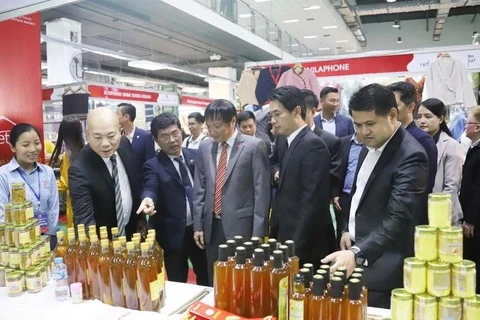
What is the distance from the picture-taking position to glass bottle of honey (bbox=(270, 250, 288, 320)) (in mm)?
1513

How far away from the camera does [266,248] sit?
158cm

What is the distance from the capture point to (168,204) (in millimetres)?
3045

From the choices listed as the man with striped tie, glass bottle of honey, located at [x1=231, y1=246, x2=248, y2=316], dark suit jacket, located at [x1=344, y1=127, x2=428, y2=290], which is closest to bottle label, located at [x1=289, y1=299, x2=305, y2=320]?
glass bottle of honey, located at [x1=231, y1=246, x2=248, y2=316]

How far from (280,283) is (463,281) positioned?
0.57 m

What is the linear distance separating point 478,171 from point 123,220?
274 cm

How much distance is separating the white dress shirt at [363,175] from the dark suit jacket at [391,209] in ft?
0.17

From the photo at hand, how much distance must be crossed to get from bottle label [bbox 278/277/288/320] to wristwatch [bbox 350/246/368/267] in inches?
17.4

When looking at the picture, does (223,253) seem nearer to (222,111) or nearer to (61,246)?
(61,246)

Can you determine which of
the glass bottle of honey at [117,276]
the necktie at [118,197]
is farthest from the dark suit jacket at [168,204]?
the glass bottle of honey at [117,276]

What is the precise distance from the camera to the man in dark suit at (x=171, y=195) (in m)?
3.04

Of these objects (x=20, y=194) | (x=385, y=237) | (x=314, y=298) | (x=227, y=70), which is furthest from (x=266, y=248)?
(x=227, y=70)

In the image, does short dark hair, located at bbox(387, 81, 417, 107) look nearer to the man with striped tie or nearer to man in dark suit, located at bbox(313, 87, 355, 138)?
the man with striped tie

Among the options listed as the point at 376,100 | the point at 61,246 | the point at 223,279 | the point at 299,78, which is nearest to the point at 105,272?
the point at 61,246

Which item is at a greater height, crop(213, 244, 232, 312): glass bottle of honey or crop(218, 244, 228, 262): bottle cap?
crop(218, 244, 228, 262): bottle cap
